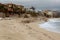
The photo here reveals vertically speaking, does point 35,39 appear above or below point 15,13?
above

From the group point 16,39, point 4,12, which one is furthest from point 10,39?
point 4,12

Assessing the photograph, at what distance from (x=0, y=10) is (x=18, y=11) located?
506 centimetres

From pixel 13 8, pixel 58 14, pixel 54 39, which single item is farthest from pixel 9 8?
pixel 58 14

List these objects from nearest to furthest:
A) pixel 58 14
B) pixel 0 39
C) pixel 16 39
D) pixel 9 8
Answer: pixel 0 39
pixel 16 39
pixel 9 8
pixel 58 14

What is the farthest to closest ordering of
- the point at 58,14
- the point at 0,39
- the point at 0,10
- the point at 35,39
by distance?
the point at 58,14, the point at 0,10, the point at 35,39, the point at 0,39

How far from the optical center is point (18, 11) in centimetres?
3803

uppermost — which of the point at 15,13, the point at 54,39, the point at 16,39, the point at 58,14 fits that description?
the point at 16,39

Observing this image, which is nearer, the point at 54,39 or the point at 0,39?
the point at 0,39

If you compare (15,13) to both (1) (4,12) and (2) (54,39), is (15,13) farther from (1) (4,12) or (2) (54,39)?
(2) (54,39)

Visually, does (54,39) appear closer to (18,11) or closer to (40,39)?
(40,39)

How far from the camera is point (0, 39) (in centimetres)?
660

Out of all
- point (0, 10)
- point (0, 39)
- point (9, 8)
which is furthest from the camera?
point (9, 8)

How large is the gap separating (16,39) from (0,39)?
820mm

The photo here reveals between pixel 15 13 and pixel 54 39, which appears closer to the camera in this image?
pixel 54 39
